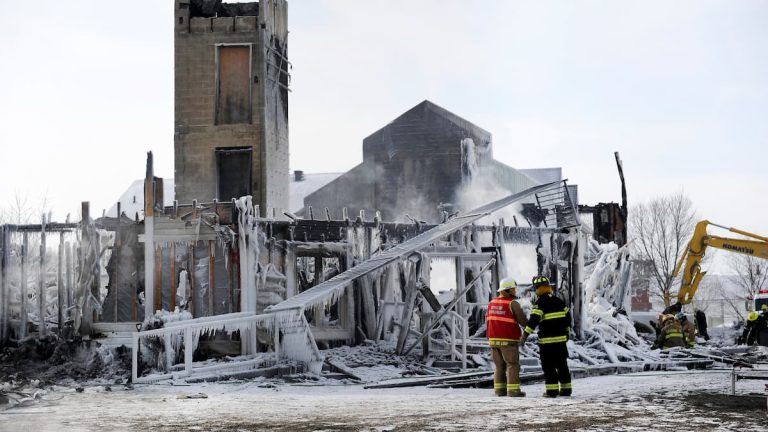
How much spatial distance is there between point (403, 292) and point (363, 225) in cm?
200

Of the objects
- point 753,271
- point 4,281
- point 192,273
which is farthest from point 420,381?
point 753,271

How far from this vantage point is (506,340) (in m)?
13.2

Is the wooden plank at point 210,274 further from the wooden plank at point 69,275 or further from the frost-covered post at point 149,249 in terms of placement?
the wooden plank at point 69,275

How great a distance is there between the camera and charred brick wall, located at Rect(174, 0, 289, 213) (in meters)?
30.2

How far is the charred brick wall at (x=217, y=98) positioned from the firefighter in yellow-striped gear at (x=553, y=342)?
18164mm

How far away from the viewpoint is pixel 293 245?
21984 millimetres

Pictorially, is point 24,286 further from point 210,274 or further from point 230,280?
point 230,280

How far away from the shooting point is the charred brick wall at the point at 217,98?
99.1 feet

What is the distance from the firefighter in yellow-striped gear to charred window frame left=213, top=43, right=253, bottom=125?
1895 centimetres

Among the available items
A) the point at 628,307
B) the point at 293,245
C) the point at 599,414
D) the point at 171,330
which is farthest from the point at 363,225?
the point at 599,414

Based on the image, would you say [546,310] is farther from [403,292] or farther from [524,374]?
[403,292]

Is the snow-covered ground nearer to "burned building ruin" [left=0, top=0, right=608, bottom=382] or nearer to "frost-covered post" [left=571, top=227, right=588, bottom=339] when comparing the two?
"burned building ruin" [left=0, top=0, right=608, bottom=382]

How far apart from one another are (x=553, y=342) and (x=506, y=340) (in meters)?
0.63

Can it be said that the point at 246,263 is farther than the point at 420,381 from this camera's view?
Yes
